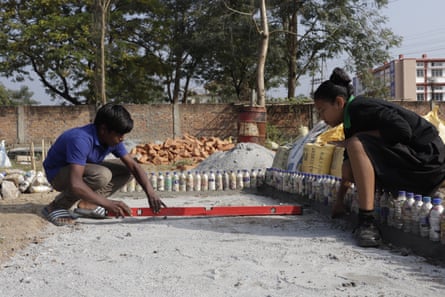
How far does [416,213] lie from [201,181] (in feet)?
13.3

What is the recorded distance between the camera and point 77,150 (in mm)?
3920

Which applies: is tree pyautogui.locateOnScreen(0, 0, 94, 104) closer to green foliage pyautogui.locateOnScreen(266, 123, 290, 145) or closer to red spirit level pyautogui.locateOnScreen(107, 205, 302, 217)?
green foliage pyautogui.locateOnScreen(266, 123, 290, 145)

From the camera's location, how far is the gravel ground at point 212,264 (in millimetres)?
2543

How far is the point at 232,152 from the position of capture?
29.8 ft

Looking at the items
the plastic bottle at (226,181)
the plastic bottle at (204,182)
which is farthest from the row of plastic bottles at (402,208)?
the plastic bottle at (204,182)

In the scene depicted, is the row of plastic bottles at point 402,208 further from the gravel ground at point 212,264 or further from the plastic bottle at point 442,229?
the gravel ground at point 212,264

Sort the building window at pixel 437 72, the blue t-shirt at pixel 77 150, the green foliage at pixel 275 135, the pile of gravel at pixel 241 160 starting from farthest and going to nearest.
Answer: the building window at pixel 437 72, the green foliage at pixel 275 135, the pile of gravel at pixel 241 160, the blue t-shirt at pixel 77 150

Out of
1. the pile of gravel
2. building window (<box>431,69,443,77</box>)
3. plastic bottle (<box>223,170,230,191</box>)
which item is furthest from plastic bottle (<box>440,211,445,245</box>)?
building window (<box>431,69,443,77</box>)

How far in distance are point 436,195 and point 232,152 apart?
562cm

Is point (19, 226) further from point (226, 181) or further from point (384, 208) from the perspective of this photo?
point (226, 181)

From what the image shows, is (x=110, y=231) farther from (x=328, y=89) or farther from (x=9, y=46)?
(x=9, y=46)

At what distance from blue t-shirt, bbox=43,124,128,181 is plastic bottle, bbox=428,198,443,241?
2.65m

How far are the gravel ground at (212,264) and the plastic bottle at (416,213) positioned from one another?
0.85ft

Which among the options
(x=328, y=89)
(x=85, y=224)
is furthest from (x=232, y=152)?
(x=328, y=89)
